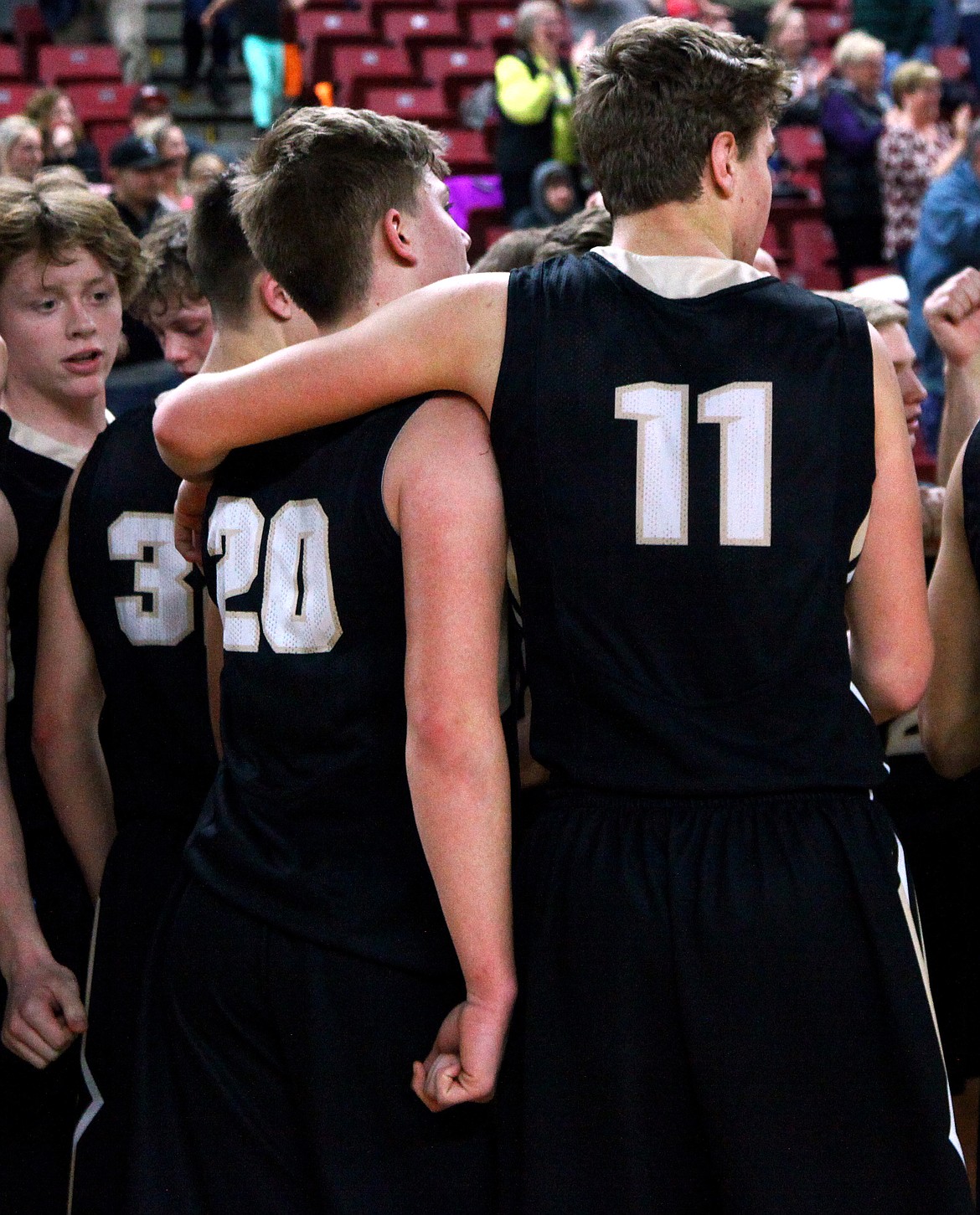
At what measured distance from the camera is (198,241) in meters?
2.46

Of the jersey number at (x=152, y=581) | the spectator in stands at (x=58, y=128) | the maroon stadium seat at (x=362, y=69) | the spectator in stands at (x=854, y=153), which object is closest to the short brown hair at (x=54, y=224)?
the jersey number at (x=152, y=581)

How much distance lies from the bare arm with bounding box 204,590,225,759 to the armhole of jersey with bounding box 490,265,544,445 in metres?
0.57

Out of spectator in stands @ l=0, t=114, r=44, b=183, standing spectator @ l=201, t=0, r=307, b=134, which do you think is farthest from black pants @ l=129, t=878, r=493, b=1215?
standing spectator @ l=201, t=0, r=307, b=134

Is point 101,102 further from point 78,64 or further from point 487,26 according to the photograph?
point 487,26

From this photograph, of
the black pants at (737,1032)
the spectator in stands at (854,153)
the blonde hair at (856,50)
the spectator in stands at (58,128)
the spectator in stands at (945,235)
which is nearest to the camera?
the black pants at (737,1032)

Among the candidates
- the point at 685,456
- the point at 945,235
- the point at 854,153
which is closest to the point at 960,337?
the point at 685,456

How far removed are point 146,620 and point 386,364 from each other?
0.78 meters

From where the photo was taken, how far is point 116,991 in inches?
A: 93.2

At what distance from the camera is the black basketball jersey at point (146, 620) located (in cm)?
238

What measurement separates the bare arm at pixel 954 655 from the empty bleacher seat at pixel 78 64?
11501mm

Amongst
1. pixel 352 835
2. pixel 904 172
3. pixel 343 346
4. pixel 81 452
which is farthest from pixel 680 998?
pixel 904 172

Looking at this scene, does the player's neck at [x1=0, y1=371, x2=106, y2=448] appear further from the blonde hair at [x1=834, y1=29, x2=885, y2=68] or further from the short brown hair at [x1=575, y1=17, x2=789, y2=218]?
the blonde hair at [x1=834, y1=29, x2=885, y2=68]

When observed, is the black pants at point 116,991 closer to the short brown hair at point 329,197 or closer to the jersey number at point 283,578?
the jersey number at point 283,578

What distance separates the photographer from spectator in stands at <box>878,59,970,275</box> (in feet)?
31.4
